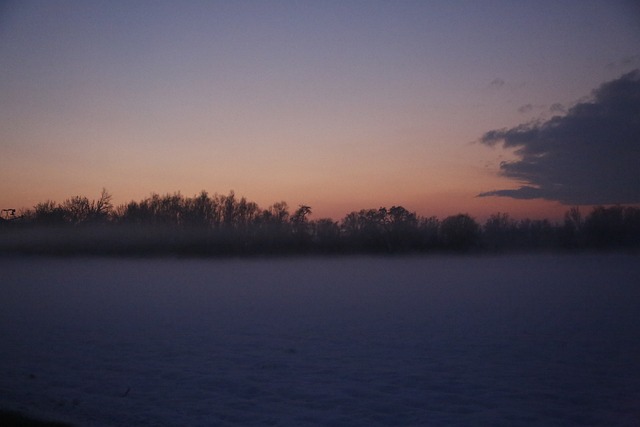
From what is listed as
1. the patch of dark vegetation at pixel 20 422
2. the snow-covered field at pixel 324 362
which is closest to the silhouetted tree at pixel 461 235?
the snow-covered field at pixel 324 362

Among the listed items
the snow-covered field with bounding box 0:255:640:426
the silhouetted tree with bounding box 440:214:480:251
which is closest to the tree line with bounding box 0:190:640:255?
the silhouetted tree with bounding box 440:214:480:251

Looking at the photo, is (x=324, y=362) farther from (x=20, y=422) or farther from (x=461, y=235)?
(x=461, y=235)

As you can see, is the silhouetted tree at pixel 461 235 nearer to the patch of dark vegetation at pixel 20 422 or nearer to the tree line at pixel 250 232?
the tree line at pixel 250 232

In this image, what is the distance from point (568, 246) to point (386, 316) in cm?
6779

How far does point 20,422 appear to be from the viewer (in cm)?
610

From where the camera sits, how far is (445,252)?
79.9 metres

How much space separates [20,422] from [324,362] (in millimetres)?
5935

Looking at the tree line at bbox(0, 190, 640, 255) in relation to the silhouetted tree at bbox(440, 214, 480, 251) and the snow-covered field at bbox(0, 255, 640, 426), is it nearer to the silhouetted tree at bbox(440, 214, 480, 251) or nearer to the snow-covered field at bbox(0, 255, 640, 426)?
the silhouetted tree at bbox(440, 214, 480, 251)

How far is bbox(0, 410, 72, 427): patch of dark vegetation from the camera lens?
19.7 feet

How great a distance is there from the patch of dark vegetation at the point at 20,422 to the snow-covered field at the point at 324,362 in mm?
356

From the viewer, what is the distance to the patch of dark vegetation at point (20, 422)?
236 inches

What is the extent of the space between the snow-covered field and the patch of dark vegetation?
1.17ft

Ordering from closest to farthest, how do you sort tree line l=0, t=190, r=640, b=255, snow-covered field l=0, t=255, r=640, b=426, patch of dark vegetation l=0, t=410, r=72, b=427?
patch of dark vegetation l=0, t=410, r=72, b=427, snow-covered field l=0, t=255, r=640, b=426, tree line l=0, t=190, r=640, b=255

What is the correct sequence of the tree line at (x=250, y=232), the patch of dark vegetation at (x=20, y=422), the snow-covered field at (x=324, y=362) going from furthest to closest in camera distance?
1. the tree line at (x=250, y=232)
2. the snow-covered field at (x=324, y=362)
3. the patch of dark vegetation at (x=20, y=422)
